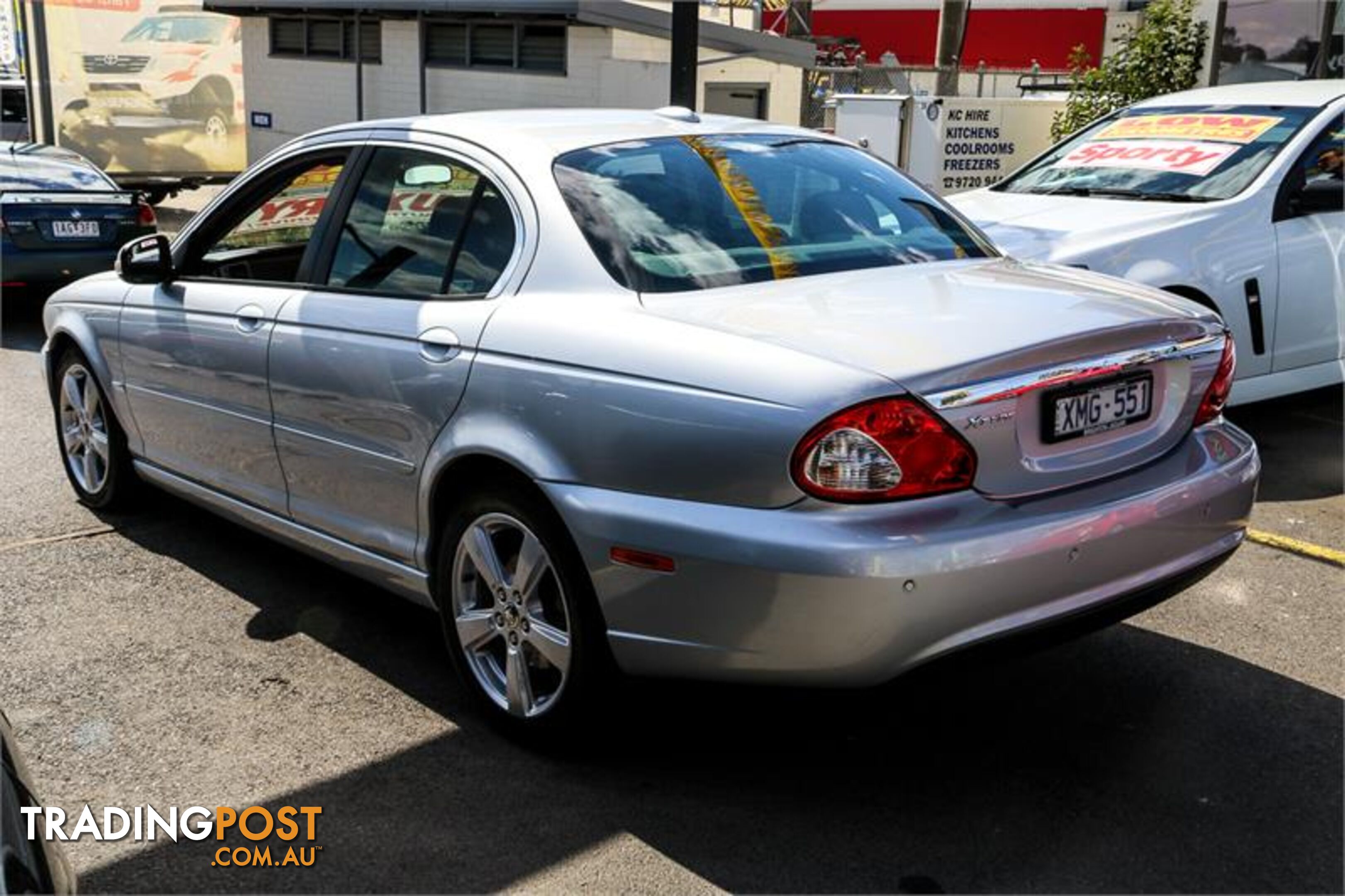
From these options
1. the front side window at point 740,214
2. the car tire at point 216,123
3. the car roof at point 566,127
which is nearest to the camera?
the front side window at point 740,214

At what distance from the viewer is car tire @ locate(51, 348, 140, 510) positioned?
5.79 metres

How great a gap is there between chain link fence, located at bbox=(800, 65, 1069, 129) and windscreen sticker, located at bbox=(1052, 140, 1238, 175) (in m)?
8.04

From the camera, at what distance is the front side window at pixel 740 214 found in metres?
3.79

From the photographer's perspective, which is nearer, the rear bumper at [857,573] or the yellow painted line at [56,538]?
the rear bumper at [857,573]

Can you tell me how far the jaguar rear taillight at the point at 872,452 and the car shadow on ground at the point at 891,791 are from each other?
1.47 ft

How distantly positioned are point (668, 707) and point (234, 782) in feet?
3.97

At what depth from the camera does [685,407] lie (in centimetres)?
326

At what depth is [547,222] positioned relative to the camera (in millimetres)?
3842

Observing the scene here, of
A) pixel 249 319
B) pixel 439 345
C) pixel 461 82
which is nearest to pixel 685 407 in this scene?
pixel 439 345

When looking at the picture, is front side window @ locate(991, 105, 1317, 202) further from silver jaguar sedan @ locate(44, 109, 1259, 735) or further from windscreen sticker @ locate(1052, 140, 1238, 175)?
silver jaguar sedan @ locate(44, 109, 1259, 735)

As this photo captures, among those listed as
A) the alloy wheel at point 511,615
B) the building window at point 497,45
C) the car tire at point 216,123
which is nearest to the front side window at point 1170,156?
the alloy wheel at point 511,615

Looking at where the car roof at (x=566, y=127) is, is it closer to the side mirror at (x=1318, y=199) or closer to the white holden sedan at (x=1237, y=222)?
the white holden sedan at (x=1237, y=222)

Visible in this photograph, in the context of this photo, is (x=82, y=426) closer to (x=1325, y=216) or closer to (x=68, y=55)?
(x=1325, y=216)

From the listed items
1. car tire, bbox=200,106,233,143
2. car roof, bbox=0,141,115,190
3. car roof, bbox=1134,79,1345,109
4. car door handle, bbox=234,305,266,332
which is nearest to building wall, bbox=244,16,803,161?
car tire, bbox=200,106,233,143
